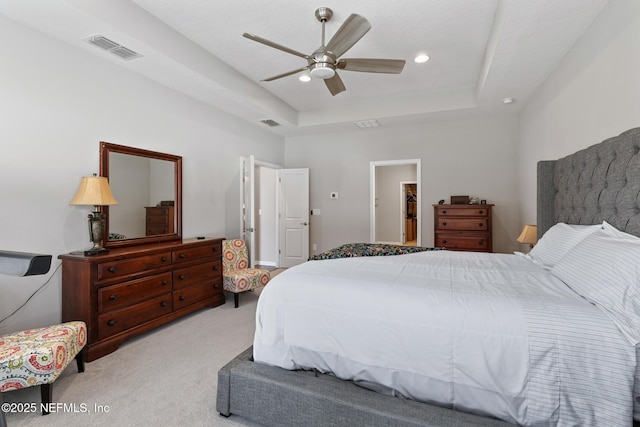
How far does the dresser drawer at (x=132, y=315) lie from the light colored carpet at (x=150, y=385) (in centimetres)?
18

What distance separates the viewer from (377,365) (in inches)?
61.2

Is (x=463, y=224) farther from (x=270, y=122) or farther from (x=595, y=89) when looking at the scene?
(x=270, y=122)

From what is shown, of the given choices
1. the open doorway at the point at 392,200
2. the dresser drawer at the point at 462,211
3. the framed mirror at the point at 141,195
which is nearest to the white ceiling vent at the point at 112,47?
the framed mirror at the point at 141,195

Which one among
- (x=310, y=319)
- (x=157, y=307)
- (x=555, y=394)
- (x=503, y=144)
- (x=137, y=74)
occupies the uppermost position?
(x=137, y=74)

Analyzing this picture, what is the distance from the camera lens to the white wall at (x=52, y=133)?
2.39 m

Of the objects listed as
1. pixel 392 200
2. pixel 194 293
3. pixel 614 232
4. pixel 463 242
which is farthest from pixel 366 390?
pixel 392 200

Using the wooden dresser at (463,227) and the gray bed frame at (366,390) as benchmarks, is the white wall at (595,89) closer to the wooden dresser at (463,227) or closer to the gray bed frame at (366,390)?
the gray bed frame at (366,390)

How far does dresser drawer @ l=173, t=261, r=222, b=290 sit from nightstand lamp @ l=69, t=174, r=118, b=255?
0.76 metres

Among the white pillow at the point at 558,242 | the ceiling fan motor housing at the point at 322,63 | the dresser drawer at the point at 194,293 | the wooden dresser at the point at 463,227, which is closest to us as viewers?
the white pillow at the point at 558,242

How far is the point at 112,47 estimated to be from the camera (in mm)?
2734

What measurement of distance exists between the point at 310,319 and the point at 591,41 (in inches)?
118

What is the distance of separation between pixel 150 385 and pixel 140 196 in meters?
2.00

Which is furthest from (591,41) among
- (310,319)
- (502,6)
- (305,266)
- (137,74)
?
(137,74)

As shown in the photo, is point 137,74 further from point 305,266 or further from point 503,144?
point 503,144
